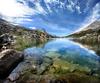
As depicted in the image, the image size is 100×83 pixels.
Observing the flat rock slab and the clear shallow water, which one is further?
the clear shallow water

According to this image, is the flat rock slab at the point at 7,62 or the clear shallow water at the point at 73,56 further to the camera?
the clear shallow water at the point at 73,56

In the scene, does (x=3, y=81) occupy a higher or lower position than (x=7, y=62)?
lower

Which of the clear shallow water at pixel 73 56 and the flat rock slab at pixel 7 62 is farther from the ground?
the flat rock slab at pixel 7 62

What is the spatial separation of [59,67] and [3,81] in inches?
334

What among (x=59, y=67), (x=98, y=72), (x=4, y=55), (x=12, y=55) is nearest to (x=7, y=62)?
(x=4, y=55)

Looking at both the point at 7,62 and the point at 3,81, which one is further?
the point at 7,62

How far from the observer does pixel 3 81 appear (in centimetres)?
2169

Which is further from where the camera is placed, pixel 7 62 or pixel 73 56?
pixel 73 56

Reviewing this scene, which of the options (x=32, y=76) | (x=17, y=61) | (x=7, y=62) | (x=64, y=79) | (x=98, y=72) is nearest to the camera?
(x=64, y=79)

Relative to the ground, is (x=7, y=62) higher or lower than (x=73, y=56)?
higher

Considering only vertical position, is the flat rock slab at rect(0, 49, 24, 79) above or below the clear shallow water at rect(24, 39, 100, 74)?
above

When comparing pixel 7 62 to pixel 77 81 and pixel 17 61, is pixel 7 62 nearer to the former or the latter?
pixel 17 61

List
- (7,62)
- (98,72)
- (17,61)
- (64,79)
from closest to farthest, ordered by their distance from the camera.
Result: (64,79) < (7,62) < (98,72) < (17,61)

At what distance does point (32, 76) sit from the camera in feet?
72.7
